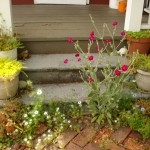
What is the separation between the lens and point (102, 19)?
4285 millimetres

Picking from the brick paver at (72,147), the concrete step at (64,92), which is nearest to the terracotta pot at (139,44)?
the concrete step at (64,92)

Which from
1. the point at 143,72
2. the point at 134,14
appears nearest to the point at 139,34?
the point at 134,14

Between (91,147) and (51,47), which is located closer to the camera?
(91,147)

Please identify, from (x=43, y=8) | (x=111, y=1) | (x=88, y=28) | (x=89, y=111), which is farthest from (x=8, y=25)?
(x=111, y=1)

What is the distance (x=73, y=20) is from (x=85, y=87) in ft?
4.65

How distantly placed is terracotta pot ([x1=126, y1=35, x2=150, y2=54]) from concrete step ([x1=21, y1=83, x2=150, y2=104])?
0.66m

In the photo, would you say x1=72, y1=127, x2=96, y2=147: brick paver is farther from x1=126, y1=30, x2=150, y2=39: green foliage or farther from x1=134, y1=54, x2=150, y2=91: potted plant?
x1=126, y1=30, x2=150, y2=39: green foliage

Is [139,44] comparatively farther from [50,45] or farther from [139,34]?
[50,45]

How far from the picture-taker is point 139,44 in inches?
134

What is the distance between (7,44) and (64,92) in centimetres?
85

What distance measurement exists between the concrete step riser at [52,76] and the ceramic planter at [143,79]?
490 mm

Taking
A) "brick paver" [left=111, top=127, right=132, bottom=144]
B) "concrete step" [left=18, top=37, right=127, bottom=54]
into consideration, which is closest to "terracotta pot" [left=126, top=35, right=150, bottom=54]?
"concrete step" [left=18, top=37, right=127, bottom=54]

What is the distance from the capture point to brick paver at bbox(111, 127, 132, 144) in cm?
259

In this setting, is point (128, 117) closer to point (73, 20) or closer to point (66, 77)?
point (66, 77)
